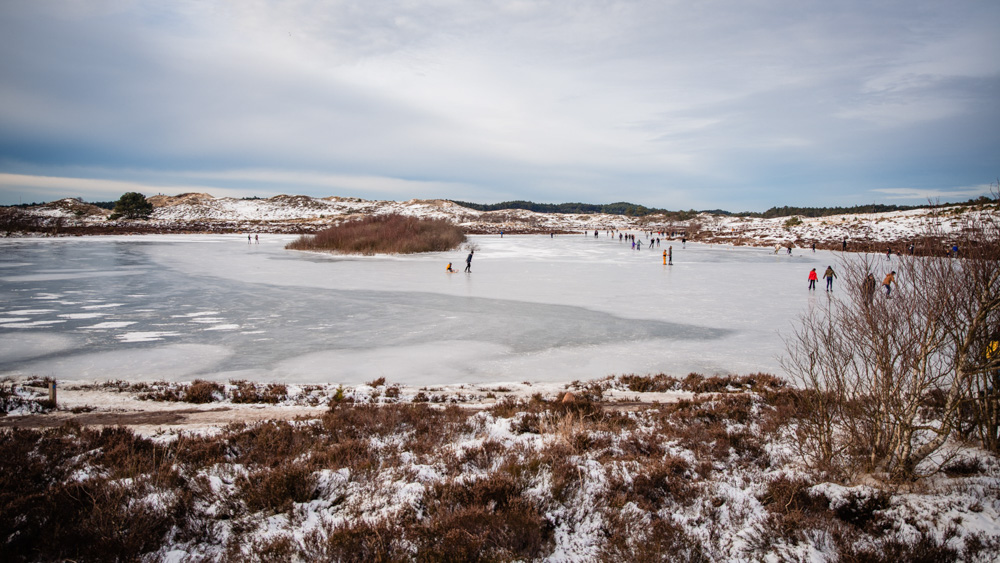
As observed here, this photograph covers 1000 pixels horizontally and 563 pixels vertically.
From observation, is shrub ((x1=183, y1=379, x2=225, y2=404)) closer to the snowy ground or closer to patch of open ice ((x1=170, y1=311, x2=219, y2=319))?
the snowy ground

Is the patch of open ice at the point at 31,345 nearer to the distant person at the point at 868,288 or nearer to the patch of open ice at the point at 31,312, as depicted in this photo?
the patch of open ice at the point at 31,312

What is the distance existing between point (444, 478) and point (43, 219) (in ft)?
351

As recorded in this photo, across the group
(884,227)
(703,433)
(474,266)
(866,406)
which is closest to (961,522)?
(866,406)

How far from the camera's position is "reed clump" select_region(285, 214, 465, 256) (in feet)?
131

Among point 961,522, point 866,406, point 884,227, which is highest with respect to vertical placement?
point 884,227

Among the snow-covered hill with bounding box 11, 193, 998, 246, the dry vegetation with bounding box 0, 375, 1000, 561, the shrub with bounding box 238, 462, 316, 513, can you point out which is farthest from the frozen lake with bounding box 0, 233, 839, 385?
the snow-covered hill with bounding box 11, 193, 998, 246

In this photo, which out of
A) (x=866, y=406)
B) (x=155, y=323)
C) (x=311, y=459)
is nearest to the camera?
(x=866, y=406)

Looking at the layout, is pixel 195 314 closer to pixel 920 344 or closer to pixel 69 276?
pixel 69 276

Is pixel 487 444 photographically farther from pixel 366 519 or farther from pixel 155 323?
pixel 155 323

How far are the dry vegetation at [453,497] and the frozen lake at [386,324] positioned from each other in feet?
10.5

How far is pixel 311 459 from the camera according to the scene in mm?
5348

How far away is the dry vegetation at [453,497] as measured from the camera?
397cm

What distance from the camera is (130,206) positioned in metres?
94.3

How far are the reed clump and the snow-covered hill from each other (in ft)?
115
